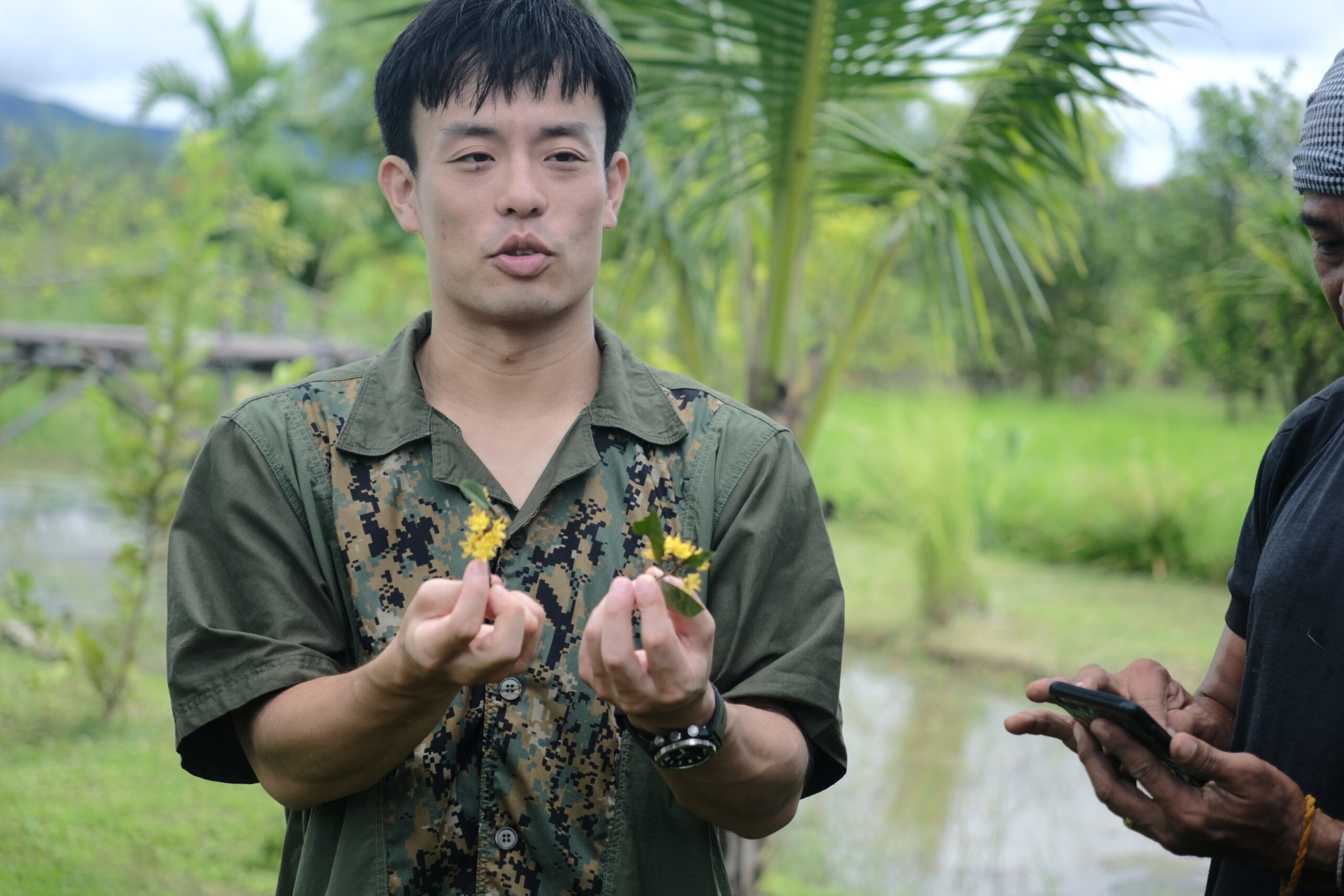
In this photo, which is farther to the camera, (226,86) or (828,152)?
(226,86)

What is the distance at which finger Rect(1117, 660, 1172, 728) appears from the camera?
6.05 ft

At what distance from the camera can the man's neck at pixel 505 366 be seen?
5.44ft

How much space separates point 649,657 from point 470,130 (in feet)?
2.45

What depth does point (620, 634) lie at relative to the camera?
4.04ft

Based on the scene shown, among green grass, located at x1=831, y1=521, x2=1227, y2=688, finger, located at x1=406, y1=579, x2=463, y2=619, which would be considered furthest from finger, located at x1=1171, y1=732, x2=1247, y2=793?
green grass, located at x1=831, y1=521, x2=1227, y2=688

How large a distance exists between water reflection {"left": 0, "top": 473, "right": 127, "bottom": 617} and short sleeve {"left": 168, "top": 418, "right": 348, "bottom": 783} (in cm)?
552

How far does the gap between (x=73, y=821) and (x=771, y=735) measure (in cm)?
318

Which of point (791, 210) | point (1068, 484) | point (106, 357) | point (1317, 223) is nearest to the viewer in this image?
point (1317, 223)

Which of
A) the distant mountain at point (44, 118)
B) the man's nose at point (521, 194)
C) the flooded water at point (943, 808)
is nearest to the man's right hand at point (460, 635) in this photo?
the man's nose at point (521, 194)

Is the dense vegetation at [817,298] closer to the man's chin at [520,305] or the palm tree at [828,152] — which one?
the palm tree at [828,152]

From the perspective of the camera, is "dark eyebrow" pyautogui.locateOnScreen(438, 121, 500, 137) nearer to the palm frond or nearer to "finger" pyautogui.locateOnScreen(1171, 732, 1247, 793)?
"finger" pyautogui.locateOnScreen(1171, 732, 1247, 793)

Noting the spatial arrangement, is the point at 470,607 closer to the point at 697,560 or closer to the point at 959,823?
the point at 697,560

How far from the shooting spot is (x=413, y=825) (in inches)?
59.4

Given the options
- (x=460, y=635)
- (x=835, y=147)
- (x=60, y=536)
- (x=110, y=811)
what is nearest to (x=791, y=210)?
(x=835, y=147)
